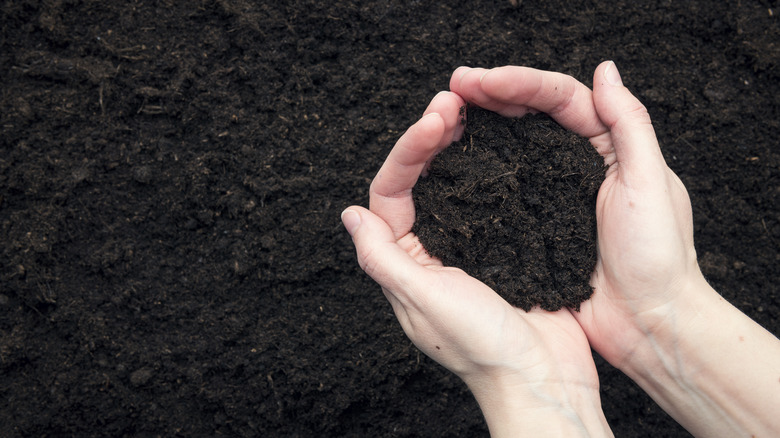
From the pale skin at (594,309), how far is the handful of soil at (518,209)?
2.1 inches

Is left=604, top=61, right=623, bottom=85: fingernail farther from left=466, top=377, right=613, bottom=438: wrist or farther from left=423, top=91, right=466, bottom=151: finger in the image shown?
left=466, top=377, right=613, bottom=438: wrist

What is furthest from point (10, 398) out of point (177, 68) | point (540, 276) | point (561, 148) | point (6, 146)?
point (561, 148)

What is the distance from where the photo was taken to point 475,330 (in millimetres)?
1594

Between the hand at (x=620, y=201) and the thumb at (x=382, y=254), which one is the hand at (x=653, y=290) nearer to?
the hand at (x=620, y=201)

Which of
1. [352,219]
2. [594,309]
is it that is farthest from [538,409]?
[352,219]

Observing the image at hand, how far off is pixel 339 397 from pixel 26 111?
1716 millimetres

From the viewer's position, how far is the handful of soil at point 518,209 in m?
1.81

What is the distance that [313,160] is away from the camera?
2.30m

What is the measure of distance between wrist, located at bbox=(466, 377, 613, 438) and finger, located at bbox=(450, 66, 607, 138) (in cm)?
87

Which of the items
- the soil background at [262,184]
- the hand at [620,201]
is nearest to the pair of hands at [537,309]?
the hand at [620,201]

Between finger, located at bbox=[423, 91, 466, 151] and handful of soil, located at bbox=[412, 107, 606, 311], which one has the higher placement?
finger, located at bbox=[423, 91, 466, 151]

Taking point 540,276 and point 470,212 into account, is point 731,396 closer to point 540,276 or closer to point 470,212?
point 540,276

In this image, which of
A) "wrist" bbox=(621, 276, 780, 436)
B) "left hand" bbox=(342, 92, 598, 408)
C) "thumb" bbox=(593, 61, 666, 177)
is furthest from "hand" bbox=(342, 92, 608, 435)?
"thumb" bbox=(593, 61, 666, 177)

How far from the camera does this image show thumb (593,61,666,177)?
170 centimetres
